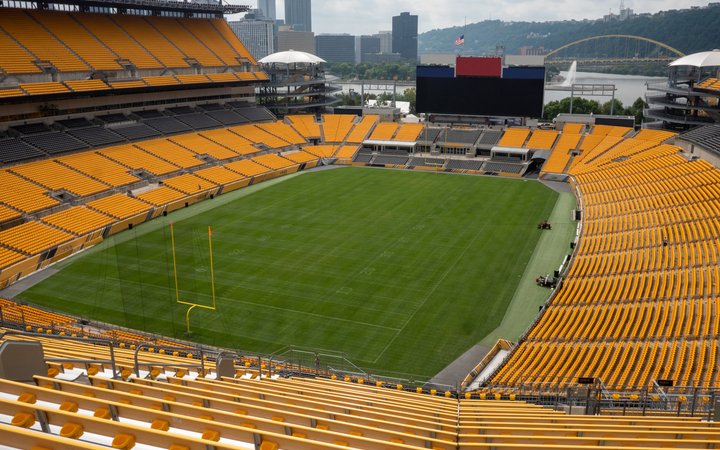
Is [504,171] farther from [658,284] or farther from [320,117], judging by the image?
[658,284]

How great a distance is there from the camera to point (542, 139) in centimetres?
5869

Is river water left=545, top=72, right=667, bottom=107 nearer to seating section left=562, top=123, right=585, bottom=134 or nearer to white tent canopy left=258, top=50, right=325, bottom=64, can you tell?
seating section left=562, top=123, right=585, bottom=134

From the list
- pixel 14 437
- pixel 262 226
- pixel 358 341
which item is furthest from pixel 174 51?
pixel 14 437

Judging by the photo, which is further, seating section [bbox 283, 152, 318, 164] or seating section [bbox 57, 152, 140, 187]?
seating section [bbox 283, 152, 318, 164]

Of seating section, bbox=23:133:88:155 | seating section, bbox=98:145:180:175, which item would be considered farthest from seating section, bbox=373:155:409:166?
seating section, bbox=23:133:88:155

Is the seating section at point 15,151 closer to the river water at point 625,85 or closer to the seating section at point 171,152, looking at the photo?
the seating section at point 171,152

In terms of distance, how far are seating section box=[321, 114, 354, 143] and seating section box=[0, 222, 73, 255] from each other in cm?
3605

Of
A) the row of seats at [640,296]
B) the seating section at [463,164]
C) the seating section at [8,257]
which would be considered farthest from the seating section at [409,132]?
the seating section at [8,257]

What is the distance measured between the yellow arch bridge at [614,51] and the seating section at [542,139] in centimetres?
7014

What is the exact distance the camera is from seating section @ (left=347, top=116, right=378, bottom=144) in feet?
209

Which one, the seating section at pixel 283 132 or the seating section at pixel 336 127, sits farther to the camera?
the seating section at pixel 336 127

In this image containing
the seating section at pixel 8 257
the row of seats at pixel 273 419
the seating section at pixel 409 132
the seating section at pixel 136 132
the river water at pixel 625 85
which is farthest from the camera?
the river water at pixel 625 85

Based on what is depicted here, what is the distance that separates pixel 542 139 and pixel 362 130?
→ 2118 centimetres

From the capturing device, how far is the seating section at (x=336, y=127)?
64500 mm
